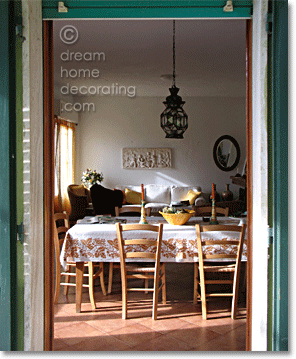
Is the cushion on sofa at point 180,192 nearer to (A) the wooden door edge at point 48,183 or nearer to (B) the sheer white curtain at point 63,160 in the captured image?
(B) the sheer white curtain at point 63,160

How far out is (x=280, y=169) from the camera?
7.06 ft

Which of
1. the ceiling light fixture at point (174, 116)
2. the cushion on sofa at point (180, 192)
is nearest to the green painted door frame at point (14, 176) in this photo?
the ceiling light fixture at point (174, 116)

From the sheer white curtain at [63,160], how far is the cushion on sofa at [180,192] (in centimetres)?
249

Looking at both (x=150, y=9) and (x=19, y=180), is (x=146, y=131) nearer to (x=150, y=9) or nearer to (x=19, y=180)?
(x=150, y=9)

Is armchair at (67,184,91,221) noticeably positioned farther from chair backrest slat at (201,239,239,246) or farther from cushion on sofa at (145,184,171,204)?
chair backrest slat at (201,239,239,246)

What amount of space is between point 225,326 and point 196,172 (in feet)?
21.1

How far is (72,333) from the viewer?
3244 mm

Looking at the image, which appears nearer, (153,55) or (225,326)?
(225,326)

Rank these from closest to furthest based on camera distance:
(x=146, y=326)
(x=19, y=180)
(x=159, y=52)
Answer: (x=19, y=180), (x=146, y=326), (x=159, y=52)

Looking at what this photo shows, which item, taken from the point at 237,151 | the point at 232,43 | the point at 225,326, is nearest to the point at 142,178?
the point at 237,151

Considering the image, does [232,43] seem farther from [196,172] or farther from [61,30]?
[196,172]

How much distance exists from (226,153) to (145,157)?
202 cm

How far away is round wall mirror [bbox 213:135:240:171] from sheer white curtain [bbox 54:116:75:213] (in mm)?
3550

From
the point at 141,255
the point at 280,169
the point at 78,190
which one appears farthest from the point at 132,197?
the point at 280,169
